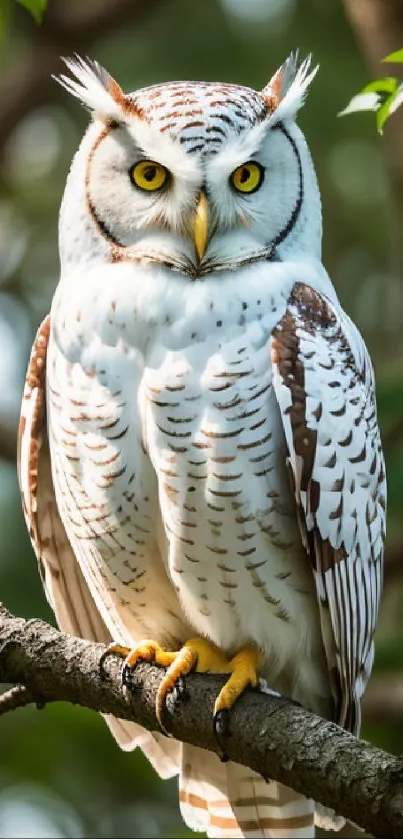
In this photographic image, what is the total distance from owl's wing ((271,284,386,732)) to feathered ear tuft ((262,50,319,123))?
53 centimetres

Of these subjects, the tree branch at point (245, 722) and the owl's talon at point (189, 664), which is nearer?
the tree branch at point (245, 722)

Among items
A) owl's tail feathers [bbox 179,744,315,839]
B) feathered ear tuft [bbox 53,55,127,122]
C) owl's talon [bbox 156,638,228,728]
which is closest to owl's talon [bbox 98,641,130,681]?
owl's talon [bbox 156,638,228,728]

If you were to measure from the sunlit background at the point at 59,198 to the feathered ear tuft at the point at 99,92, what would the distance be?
235 centimetres

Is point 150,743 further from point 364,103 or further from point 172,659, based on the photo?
point 364,103

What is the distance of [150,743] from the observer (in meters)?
4.42

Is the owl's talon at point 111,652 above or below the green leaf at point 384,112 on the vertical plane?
below

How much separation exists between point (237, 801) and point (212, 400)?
1.45 metres

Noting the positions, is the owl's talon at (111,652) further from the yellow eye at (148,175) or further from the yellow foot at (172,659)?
the yellow eye at (148,175)

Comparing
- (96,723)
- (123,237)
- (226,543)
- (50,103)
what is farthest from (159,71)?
(226,543)

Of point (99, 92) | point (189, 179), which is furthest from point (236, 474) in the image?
point (99, 92)

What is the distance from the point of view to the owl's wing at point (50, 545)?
4.14m

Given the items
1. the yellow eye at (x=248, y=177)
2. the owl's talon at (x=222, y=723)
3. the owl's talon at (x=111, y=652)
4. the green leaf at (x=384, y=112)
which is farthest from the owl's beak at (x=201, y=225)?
the owl's talon at (x=222, y=723)

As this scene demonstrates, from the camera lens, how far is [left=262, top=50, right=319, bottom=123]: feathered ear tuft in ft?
13.2

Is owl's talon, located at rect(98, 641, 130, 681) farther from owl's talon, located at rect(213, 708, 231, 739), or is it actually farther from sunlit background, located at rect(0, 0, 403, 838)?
sunlit background, located at rect(0, 0, 403, 838)
